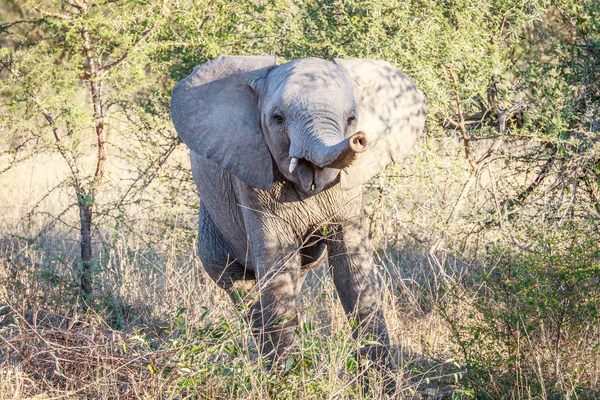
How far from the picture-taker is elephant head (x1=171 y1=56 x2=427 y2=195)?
181 inches

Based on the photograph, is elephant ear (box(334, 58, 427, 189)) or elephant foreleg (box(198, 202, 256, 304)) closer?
elephant ear (box(334, 58, 427, 189))

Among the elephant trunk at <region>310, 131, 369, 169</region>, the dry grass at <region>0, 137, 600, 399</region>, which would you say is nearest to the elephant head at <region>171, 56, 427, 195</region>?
the elephant trunk at <region>310, 131, 369, 169</region>

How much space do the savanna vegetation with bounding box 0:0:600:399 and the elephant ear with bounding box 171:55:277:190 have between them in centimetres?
75

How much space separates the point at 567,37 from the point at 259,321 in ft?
9.89

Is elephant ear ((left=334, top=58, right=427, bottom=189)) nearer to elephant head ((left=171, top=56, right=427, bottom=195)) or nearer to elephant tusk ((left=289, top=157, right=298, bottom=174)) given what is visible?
elephant head ((left=171, top=56, right=427, bottom=195))

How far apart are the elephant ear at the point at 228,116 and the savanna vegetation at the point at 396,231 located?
75 centimetres

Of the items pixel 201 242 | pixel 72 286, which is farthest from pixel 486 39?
pixel 72 286

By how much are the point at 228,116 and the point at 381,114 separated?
33.4 inches

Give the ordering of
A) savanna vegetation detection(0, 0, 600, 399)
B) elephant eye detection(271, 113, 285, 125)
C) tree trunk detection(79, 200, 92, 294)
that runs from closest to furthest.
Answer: savanna vegetation detection(0, 0, 600, 399) < elephant eye detection(271, 113, 285, 125) < tree trunk detection(79, 200, 92, 294)

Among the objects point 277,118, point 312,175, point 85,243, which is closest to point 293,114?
point 277,118

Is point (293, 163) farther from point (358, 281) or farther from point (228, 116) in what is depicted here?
point (358, 281)

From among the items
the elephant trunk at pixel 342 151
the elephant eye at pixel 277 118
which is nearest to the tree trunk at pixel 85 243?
the elephant eye at pixel 277 118

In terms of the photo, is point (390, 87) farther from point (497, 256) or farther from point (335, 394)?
point (335, 394)

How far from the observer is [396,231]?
742cm
